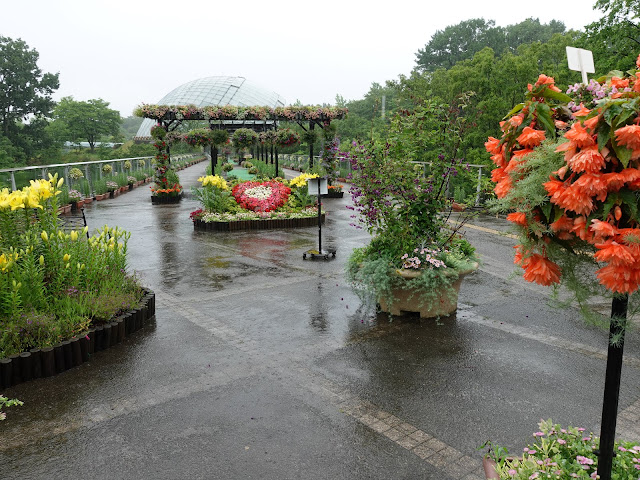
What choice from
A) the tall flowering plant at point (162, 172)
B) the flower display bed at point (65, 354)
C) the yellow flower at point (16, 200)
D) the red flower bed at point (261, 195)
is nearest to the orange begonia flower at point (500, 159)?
the flower display bed at point (65, 354)

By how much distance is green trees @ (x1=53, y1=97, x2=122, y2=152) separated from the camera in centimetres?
5300

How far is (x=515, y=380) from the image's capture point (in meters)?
4.55

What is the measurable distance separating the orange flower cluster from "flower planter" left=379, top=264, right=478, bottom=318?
12.8 ft

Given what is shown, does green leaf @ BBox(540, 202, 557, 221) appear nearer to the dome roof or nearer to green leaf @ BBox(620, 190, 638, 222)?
green leaf @ BBox(620, 190, 638, 222)

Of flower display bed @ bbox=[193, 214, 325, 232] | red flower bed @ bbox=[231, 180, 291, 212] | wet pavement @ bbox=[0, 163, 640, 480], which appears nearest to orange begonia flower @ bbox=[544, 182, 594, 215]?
wet pavement @ bbox=[0, 163, 640, 480]

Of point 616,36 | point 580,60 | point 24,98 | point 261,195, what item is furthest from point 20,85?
point 580,60

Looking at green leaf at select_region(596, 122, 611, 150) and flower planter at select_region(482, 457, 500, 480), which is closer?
green leaf at select_region(596, 122, 611, 150)

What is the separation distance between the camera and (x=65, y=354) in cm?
483

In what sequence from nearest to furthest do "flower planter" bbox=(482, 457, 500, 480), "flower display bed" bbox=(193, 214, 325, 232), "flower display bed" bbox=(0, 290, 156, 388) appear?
1. "flower planter" bbox=(482, 457, 500, 480)
2. "flower display bed" bbox=(0, 290, 156, 388)
3. "flower display bed" bbox=(193, 214, 325, 232)

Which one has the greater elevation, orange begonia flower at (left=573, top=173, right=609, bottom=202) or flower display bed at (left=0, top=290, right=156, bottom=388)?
orange begonia flower at (left=573, top=173, right=609, bottom=202)

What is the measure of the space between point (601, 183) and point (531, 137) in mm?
371

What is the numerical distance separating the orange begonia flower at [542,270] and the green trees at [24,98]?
4885 centimetres

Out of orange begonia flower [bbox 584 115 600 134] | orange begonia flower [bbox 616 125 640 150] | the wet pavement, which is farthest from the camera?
the wet pavement

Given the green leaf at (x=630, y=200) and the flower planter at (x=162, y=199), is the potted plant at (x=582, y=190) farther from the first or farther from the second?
the flower planter at (x=162, y=199)
